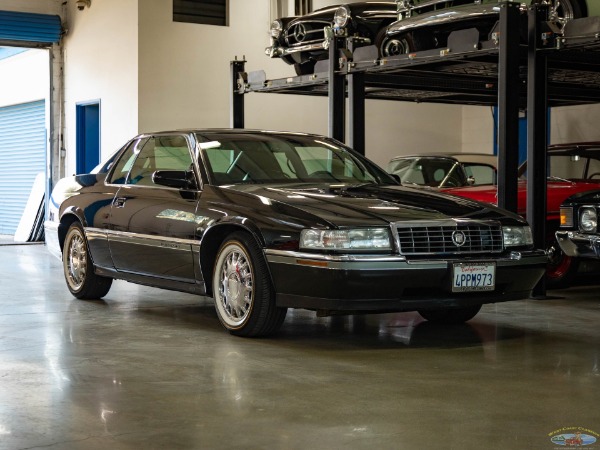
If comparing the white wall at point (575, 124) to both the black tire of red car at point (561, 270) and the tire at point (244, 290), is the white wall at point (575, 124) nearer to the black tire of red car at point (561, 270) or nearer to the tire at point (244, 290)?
the black tire of red car at point (561, 270)

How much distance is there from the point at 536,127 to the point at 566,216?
1348 mm

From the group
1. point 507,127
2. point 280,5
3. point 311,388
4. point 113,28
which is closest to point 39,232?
point 113,28

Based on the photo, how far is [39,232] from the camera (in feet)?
63.4

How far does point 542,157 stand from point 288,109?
368 inches

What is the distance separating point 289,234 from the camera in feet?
21.2

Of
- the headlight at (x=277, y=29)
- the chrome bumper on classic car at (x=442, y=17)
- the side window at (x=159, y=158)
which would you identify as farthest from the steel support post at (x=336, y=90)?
the side window at (x=159, y=158)

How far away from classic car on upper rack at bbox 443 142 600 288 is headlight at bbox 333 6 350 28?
2.28 meters

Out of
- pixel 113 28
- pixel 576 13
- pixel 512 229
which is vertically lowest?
pixel 512 229

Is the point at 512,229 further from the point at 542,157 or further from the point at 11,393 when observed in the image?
the point at 11,393

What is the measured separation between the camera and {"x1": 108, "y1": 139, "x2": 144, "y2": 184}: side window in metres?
8.47

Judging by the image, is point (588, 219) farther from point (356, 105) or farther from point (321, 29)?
point (321, 29)

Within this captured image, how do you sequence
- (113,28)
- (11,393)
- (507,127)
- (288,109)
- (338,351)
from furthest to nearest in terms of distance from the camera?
1. (288,109)
2. (113,28)
3. (507,127)
4. (338,351)
5. (11,393)

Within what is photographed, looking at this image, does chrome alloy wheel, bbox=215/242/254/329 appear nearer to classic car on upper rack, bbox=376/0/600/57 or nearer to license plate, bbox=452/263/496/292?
license plate, bbox=452/263/496/292

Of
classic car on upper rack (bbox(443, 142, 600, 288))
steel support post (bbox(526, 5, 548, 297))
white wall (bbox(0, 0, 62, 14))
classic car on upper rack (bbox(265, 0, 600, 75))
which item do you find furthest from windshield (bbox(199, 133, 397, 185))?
white wall (bbox(0, 0, 62, 14))
